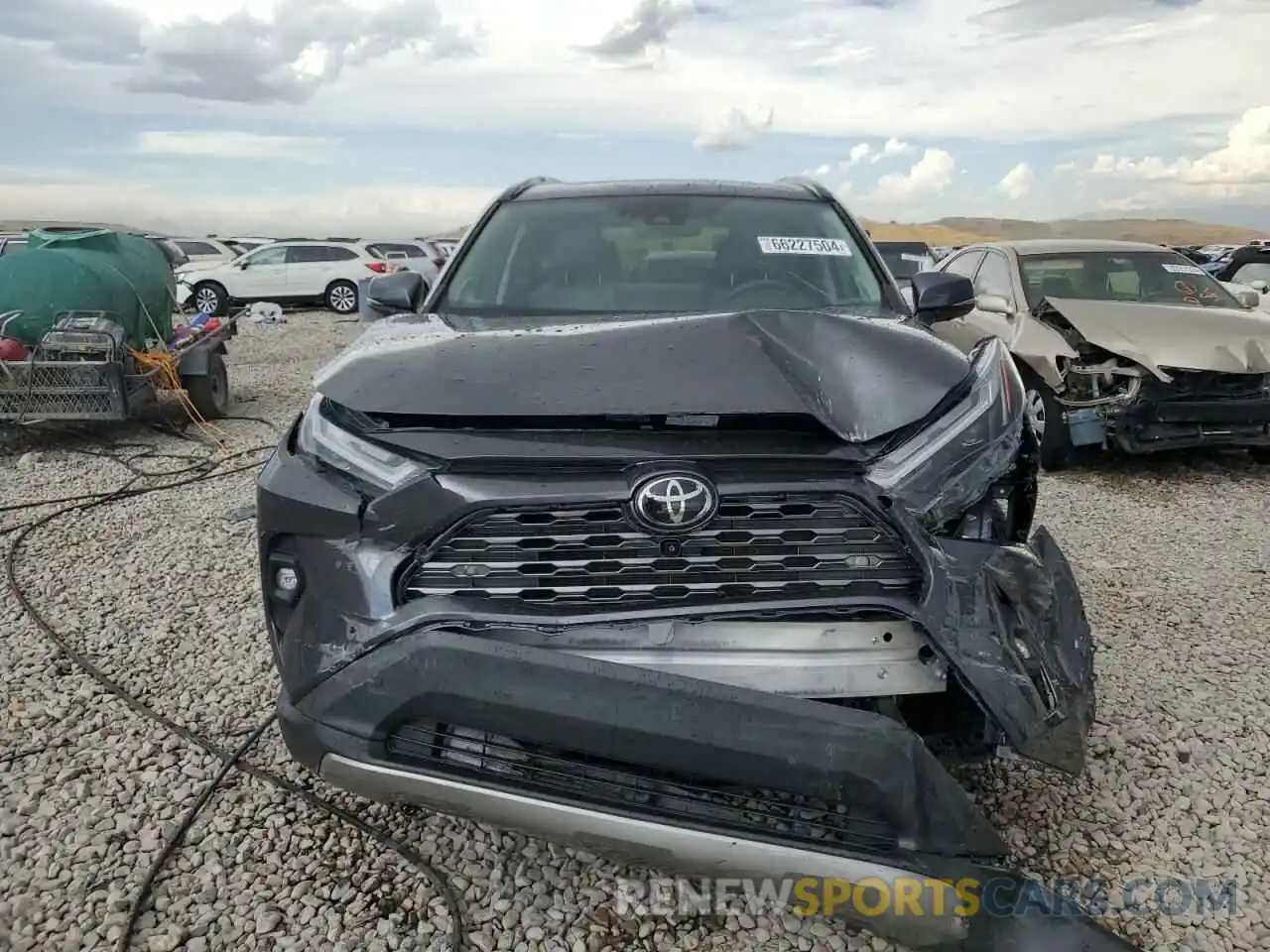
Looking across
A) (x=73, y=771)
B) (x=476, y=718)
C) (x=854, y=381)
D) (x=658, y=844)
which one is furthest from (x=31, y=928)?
(x=854, y=381)

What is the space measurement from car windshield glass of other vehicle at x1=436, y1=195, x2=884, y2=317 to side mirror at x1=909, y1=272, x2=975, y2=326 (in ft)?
0.53

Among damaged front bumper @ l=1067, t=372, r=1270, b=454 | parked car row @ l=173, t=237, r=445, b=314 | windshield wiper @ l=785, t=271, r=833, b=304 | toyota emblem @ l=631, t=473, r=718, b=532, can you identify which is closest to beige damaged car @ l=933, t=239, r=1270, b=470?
damaged front bumper @ l=1067, t=372, r=1270, b=454

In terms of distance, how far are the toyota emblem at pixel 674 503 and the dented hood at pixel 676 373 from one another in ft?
0.52

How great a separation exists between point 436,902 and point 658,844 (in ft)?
2.61

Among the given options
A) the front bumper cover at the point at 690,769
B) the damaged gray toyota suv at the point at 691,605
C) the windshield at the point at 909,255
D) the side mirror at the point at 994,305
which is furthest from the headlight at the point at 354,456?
the windshield at the point at 909,255

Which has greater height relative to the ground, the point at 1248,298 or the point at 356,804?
the point at 1248,298

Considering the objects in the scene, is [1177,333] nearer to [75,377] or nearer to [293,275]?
[75,377]

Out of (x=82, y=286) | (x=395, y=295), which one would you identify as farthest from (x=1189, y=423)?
(x=82, y=286)

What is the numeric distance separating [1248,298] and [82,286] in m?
8.84

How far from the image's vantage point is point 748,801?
1.91 m

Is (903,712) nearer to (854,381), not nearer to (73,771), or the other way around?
(854,381)

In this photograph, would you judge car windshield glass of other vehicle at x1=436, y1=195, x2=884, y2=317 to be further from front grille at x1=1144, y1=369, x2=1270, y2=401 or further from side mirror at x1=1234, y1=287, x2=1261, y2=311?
side mirror at x1=1234, y1=287, x2=1261, y2=311

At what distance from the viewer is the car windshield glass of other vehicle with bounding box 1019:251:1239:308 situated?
696cm

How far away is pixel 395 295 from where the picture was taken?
3.46 m
